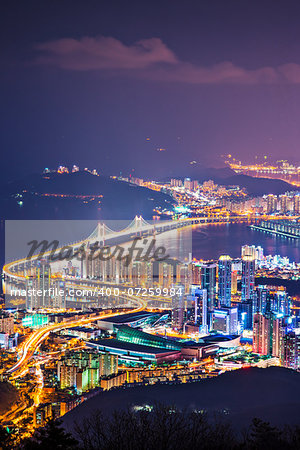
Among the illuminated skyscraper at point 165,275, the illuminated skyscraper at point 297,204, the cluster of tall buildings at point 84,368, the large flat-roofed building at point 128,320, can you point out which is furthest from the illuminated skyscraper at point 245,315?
the illuminated skyscraper at point 297,204

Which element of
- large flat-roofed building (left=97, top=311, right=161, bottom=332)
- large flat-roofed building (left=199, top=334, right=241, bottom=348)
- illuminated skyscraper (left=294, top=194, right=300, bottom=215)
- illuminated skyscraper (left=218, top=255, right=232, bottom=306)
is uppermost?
illuminated skyscraper (left=294, top=194, right=300, bottom=215)

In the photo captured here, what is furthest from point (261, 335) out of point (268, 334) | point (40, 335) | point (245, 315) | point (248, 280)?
point (40, 335)

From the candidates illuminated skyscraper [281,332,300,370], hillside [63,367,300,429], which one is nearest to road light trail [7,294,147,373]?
hillside [63,367,300,429]

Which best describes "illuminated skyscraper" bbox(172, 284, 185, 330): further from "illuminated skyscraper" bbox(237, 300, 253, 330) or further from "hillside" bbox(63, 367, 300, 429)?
"hillside" bbox(63, 367, 300, 429)

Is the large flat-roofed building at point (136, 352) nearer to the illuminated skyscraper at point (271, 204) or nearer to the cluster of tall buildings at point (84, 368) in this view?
the cluster of tall buildings at point (84, 368)

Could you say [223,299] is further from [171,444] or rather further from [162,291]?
[171,444]

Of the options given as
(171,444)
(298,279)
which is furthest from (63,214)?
(171,444)
